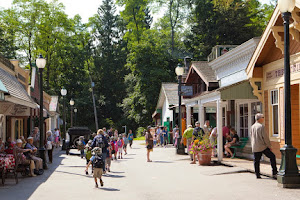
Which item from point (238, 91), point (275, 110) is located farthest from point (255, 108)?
point (275, 110)

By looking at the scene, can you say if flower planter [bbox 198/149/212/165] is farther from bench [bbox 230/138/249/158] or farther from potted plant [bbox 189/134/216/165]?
bench [bbox 230/138/249/158]

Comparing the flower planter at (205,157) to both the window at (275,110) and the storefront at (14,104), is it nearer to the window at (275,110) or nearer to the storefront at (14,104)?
the window at (275,110)

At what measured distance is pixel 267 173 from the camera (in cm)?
1316

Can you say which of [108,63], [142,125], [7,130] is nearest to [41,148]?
[7,130]

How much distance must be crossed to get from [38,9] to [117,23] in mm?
19383

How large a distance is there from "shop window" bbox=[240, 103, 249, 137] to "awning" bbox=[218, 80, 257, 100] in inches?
105

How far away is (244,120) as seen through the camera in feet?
68.2

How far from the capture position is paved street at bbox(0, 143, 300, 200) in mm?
10148

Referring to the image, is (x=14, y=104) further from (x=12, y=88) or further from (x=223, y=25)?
(x=223, y=25)

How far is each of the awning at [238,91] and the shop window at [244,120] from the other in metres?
2.66

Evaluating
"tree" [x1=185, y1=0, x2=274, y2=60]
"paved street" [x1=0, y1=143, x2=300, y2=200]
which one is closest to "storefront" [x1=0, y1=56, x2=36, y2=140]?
"paved street" [x1=0, y1=143, x2=300, y2=200]

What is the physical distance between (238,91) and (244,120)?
11.3 feet

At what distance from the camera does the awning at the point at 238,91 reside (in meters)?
17.5

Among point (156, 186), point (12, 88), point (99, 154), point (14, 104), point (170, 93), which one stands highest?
point (170, 93)
